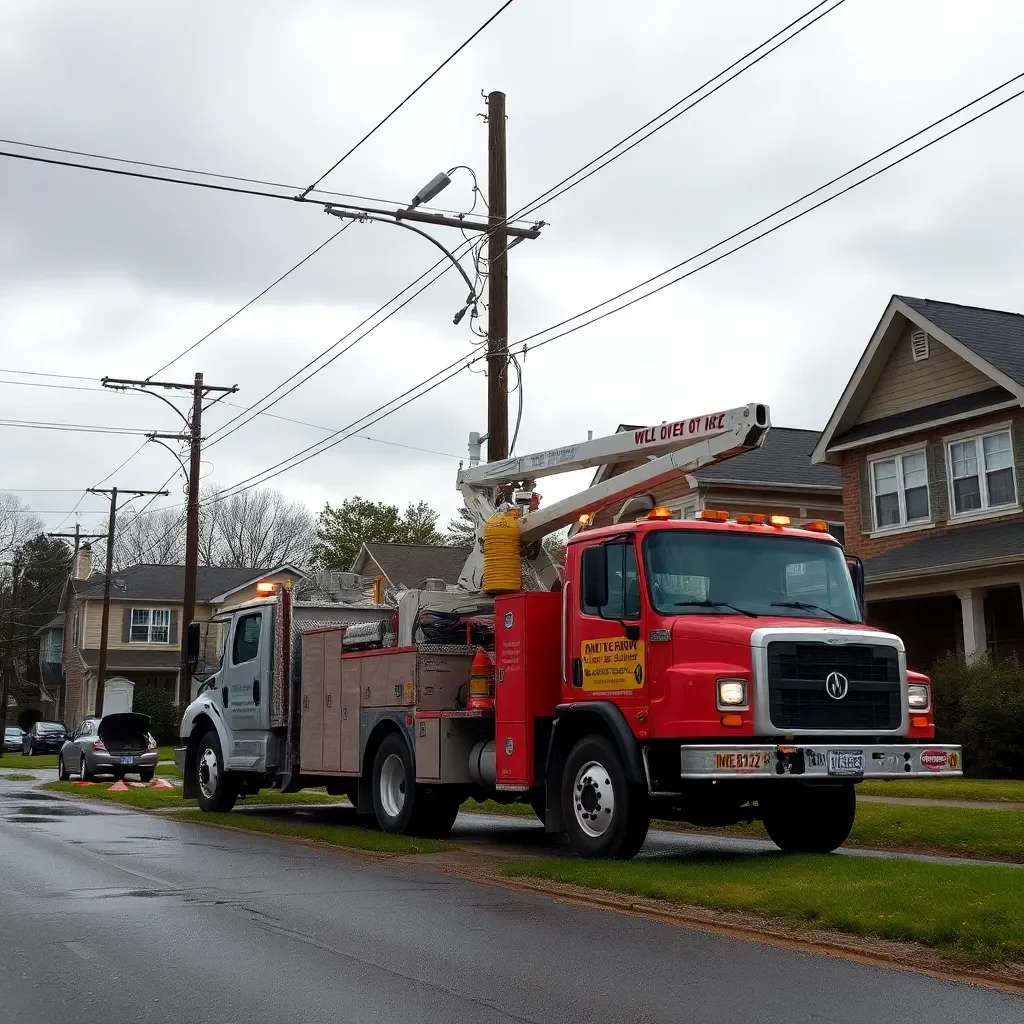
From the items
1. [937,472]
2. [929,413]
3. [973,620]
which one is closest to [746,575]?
[973,620]

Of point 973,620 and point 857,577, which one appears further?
point 973,620

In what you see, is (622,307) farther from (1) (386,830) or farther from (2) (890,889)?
(2) (890,889)

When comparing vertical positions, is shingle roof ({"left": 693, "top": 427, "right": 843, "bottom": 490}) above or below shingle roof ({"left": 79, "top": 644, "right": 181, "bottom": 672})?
above

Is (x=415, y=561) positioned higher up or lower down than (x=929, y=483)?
higher up

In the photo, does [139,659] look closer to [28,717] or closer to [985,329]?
[28,717]

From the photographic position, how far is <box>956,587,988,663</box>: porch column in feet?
74.8

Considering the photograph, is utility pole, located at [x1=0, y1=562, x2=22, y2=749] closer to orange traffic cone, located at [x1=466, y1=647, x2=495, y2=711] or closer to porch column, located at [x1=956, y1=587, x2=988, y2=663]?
porch column, located at [x1=956, y1=587, x2=988, y2=663]

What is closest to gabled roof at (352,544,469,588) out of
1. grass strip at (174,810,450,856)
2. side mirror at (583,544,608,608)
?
grass strip at (174,810,450,856)

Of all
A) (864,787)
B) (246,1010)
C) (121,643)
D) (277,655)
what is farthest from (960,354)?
(121,643)

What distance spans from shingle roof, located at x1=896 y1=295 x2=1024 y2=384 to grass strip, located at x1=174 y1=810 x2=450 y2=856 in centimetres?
1443

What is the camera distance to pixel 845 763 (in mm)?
10391

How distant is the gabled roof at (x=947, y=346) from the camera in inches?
938

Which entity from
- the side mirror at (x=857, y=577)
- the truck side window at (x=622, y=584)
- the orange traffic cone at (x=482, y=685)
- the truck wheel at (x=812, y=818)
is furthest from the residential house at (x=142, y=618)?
the truck side window at (x=622, y=584)

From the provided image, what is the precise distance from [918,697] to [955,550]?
12.9 metres
